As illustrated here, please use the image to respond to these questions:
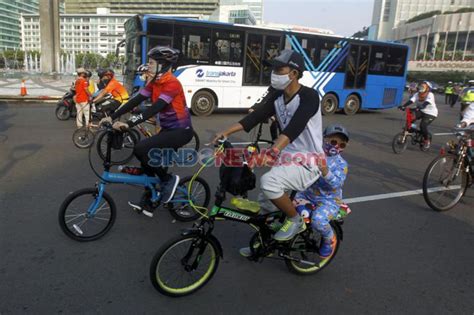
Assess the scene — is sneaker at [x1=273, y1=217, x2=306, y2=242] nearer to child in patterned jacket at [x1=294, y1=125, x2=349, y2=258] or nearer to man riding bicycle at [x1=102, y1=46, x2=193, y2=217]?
child in patterned jacket at [x1=294, y1=125, x2=349, y2=258]

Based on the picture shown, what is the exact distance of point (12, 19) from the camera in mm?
110938

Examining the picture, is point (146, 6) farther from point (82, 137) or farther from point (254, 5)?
point (82, 137)

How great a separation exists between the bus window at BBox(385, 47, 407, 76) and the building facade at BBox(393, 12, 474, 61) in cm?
7571

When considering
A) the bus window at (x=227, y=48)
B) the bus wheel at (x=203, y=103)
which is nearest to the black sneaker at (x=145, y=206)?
the bus wheel at (x=203, y=103)

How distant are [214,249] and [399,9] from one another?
125818 millimetres

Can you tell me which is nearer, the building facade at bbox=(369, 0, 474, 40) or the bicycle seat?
the bicycle seat

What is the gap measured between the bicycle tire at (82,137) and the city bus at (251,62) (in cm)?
458

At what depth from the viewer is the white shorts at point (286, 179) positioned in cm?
279

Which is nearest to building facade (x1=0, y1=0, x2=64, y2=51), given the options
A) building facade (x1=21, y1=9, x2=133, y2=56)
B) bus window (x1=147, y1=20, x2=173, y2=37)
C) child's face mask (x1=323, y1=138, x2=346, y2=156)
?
building facade (x1=21, y1=9, x2=133, y2=56)

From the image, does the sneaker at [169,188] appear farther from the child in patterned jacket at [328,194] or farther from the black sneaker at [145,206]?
the child in patterned jacket at [328,194]

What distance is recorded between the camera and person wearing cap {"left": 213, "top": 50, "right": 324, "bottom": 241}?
8.96 ft

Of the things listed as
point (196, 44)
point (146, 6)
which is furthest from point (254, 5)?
point (196, 44)

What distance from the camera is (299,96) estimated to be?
9.25 feet

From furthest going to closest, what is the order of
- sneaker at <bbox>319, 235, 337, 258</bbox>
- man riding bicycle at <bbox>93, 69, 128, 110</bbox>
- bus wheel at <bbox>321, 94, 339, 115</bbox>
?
bus wheel at <bbox>321, 94, 339, 115</bbox> → man riding bicycle at <bbox>93, 69, 128, 110</bbox> → sneaker at <bbox>319, 235, 337, 258</bbox>
